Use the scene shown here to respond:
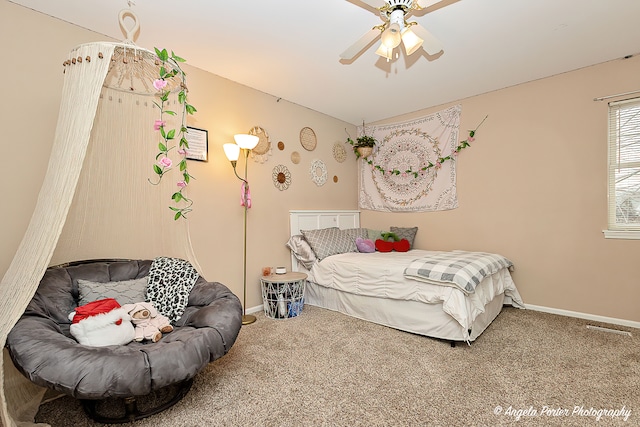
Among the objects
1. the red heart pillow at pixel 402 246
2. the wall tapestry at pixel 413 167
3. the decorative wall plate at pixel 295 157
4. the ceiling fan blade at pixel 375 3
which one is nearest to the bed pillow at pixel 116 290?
the decorative wall plate at pixel 295 157

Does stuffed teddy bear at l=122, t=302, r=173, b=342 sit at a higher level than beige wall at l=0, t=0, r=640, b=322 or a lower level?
lower

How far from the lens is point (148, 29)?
7.95ft

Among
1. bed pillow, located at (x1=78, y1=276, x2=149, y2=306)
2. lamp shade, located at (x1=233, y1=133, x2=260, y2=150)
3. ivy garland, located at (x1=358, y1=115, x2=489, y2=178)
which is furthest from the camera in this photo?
ivy garland, located at (x1=358, y1=115, x2=489, y2=178)

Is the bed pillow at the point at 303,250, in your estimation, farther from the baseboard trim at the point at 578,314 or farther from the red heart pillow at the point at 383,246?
the red heart pillow at the point at 383,246

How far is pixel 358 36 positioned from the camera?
8.40 feet

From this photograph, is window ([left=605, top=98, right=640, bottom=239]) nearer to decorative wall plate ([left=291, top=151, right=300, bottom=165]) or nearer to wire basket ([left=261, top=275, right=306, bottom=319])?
wire basket ([left=261, top=275, right=306, bottom=319])

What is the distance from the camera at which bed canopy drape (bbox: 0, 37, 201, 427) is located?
61.5 inches

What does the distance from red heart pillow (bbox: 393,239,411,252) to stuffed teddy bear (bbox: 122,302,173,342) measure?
9.29ft

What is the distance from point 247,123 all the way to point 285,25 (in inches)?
51.0

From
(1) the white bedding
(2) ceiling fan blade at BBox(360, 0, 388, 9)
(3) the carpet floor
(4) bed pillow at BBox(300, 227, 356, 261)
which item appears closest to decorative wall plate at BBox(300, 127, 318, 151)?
(4) bed pillow at BBox(300, 227, 356, 261)

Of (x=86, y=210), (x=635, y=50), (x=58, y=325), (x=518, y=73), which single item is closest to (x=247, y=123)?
(x=86, y=210)

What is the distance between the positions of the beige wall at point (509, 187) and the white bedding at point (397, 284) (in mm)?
510

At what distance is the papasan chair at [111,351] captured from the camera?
138 centimetres

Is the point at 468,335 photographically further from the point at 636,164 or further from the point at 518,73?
the point at 518,73
